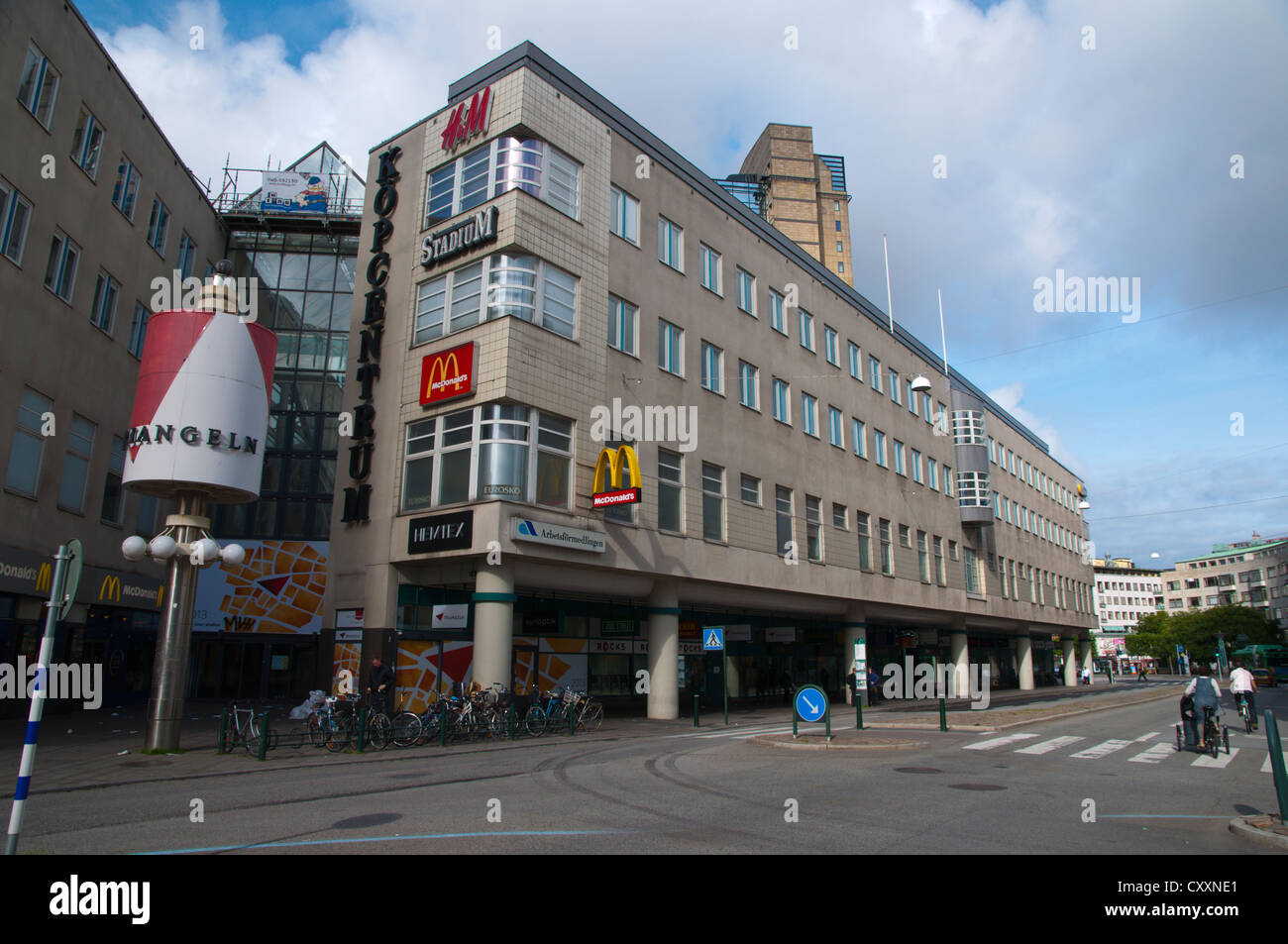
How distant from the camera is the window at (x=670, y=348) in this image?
92.8 feet

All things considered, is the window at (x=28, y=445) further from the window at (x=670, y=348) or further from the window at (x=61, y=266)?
the window at (x=670, y=348)

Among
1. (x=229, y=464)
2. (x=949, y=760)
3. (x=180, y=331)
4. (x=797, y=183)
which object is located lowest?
(x=949, y=760)

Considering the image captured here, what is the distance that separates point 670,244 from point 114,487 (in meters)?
20.1

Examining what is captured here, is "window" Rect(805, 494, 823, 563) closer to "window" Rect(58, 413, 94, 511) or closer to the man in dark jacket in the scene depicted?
the man in dark jacket

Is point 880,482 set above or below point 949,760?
above

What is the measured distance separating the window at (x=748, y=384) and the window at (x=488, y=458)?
9.68m

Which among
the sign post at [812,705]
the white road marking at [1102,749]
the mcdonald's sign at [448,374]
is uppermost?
the mcdonald's sign at [448,374]

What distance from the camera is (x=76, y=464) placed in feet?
82.3

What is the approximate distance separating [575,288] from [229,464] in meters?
11.3

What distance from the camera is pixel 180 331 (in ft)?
58.1

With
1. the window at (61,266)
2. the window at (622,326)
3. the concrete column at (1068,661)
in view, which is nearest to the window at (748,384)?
the window at (622,326)

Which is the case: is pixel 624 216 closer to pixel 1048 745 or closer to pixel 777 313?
Answer: pixel 777 313
